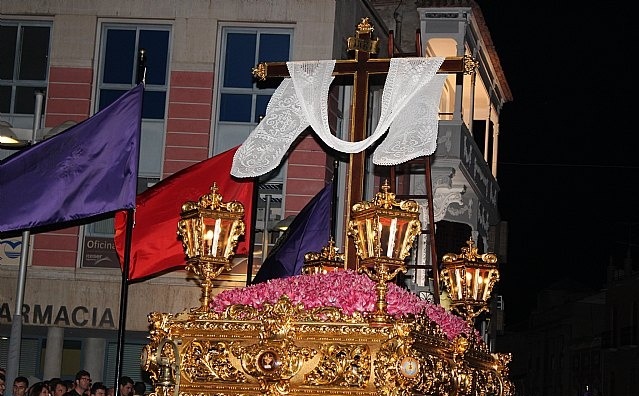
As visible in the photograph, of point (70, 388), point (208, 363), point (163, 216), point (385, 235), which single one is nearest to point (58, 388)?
point (70, 388)

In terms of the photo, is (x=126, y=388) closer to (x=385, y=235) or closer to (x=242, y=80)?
(x=385, y=235)

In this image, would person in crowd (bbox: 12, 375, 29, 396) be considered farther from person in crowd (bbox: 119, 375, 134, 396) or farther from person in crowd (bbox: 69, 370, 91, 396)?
person in crowd (bbox: 119, 375, 134, 396)

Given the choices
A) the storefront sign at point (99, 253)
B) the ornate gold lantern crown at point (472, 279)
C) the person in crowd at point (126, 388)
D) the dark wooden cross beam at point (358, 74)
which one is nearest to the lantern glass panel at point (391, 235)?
the dark wooden cross beam at point (358, 74)

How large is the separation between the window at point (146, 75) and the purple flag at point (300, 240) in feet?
13.6

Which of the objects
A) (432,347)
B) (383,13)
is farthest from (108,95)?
(432,347)

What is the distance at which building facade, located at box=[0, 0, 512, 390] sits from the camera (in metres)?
19.2

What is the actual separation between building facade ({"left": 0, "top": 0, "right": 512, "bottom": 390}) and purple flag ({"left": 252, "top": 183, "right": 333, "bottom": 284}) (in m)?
2.47

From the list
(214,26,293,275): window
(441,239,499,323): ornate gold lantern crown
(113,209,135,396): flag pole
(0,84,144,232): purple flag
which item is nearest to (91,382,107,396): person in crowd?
(113,209,135,396): flag pole

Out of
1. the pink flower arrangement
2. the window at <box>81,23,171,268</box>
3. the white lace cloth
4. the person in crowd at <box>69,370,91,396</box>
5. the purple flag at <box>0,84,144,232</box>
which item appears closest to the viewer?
the pink flower arrangement

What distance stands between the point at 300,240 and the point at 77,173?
373 cm

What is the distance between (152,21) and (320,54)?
278 centimetres

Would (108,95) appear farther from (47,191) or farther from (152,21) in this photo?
(47,191)

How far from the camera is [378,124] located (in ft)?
34.2

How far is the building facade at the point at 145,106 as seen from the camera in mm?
19156
